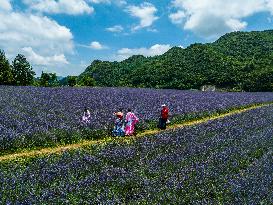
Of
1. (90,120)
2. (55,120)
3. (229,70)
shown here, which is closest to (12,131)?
(55,120)

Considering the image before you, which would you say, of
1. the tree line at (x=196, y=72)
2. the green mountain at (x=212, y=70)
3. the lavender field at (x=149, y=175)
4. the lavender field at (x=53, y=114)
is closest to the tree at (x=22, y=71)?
the tree line at (x=196, y=72)

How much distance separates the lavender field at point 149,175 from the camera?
24.4 feet

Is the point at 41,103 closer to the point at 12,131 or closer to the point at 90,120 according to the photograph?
the point at 90,120

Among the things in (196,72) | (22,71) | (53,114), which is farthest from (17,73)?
(53,114)

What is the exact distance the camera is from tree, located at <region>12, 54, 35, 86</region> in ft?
158

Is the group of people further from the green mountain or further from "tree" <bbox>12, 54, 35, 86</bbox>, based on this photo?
the green mountain

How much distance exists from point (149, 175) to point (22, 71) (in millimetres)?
41775

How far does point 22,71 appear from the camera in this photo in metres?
48.4

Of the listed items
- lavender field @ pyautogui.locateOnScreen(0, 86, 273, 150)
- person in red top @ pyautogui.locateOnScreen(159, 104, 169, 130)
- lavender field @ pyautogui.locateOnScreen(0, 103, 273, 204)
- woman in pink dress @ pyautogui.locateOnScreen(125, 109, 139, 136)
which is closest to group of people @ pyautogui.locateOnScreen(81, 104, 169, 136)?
woman in pink dress @ pyautogui.locateOnScreen(125, 109, 139, 136)

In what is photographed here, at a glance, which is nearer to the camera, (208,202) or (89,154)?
(208,202)

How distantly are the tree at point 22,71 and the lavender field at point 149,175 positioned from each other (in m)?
37.5

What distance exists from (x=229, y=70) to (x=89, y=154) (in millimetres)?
51429

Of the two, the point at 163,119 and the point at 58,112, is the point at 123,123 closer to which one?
the point at 163,119

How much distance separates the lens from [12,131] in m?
13.4
